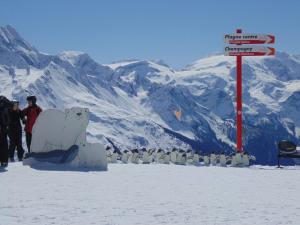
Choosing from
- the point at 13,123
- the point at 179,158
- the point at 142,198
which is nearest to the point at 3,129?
the point at 13,123

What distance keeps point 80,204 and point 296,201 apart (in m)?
4.33

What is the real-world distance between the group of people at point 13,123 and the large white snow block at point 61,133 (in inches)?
37.9

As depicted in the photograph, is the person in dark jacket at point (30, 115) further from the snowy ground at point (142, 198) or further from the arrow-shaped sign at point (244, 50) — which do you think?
the arrow-shaped sign at point (244, 50)

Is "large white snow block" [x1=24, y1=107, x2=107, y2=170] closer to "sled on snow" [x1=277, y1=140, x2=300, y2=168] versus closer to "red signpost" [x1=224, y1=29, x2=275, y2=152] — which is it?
"sled on snow" [x1=277, y1=140, x2=300, y2=168]

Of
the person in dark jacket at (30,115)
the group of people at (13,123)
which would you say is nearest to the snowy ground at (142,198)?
the group of people at (13,123)

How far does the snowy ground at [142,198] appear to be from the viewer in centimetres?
923

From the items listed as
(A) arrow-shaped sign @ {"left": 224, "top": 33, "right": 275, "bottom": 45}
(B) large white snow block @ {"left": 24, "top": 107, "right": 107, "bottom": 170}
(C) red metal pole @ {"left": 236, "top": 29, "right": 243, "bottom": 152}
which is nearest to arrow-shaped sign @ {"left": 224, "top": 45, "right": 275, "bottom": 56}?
(A) arrow-shaped sign @ {"left": 224, "top": 33, "right": 275, "bottom": 45}

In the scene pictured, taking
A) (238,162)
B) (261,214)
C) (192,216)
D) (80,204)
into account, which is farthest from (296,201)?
(238,162)

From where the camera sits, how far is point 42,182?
13.5 meters

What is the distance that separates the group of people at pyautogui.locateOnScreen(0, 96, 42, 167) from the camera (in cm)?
1712

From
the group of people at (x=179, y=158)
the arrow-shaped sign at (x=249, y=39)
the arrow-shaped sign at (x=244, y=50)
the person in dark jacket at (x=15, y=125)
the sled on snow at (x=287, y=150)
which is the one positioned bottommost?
the group of people at (x=179, y=158)

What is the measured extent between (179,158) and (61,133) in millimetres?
6894

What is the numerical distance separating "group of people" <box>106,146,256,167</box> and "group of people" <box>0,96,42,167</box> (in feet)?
14.2

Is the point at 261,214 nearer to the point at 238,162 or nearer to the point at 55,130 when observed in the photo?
the point at 55,130
